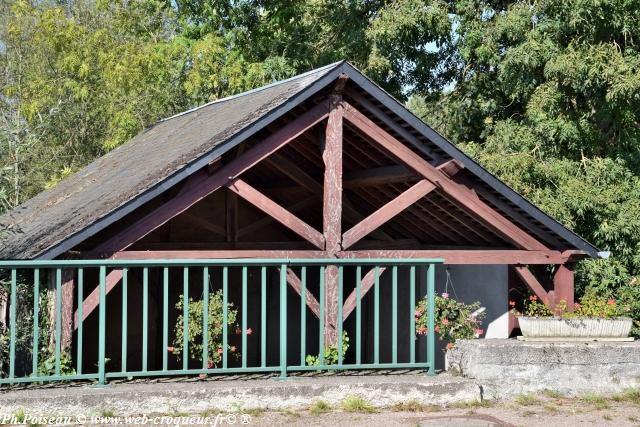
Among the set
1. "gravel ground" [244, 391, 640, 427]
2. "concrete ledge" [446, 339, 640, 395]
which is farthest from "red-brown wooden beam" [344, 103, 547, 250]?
"gravel ground" [244, 391, 640, 427]

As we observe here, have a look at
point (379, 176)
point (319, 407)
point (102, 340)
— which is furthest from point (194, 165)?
point (379, 176)

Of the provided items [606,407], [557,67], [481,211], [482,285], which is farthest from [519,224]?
[557,67]

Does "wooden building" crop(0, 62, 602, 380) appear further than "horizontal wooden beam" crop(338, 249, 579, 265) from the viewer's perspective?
No

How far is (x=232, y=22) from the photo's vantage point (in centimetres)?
2289

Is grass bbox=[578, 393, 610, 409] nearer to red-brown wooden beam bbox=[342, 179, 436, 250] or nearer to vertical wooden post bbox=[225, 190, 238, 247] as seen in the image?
red-brown wooden beam bbox=[342, 179, 436, 250]

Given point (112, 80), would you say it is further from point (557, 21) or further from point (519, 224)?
point (519, 224)

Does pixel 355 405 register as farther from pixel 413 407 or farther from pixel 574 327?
pixel 574 327

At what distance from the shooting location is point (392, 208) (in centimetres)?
1129

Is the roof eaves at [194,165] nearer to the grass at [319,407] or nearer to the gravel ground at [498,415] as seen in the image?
the gravel ground at [498,415]

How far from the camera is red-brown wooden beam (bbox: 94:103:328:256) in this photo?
32.4 ft

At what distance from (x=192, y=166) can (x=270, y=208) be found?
1265 mm

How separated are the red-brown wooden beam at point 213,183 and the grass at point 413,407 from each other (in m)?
3.09

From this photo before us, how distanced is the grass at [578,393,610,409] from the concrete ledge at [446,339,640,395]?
3.1 inches

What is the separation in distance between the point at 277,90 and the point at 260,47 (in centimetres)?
1086
